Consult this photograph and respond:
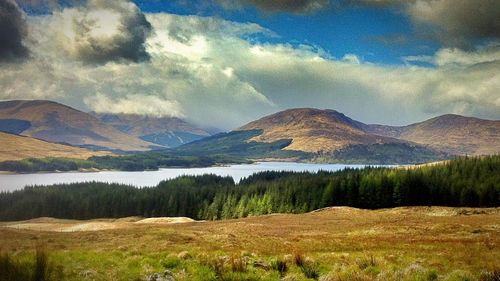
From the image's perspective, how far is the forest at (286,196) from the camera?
98.9m

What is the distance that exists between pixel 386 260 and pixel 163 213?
124 metres

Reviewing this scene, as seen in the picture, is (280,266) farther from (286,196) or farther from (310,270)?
(286,196)

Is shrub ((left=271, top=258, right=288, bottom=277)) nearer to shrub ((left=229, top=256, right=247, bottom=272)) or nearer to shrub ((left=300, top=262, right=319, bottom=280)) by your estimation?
shrub ((left=300, top=262, right=319, bottom=280))

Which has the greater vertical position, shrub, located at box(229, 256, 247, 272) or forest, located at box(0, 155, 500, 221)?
shrub, located at box(229, 256, 247, 272)

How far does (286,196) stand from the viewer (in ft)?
392

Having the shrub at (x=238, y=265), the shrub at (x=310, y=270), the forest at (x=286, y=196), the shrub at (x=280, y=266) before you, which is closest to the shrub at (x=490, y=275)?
the shrub at (x=310, y=270)

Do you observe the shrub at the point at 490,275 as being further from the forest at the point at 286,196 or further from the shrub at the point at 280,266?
the forest at the point at 286,196

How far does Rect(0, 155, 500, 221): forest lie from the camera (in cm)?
9888

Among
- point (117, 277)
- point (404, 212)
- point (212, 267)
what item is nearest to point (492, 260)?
point (212, 267)

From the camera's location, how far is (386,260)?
66.0ft

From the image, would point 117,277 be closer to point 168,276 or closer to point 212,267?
point 168,276

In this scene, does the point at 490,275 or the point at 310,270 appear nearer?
the point at 490,275

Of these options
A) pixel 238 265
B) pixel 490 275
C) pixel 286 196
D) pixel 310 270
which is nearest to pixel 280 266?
pixel 310 270

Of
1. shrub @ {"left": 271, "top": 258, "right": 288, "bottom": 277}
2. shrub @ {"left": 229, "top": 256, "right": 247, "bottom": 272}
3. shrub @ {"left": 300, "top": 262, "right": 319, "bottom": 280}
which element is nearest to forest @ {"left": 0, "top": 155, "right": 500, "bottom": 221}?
shrub @ {"left": 300, "top": 262, "right": 319, "bottom": 280}
